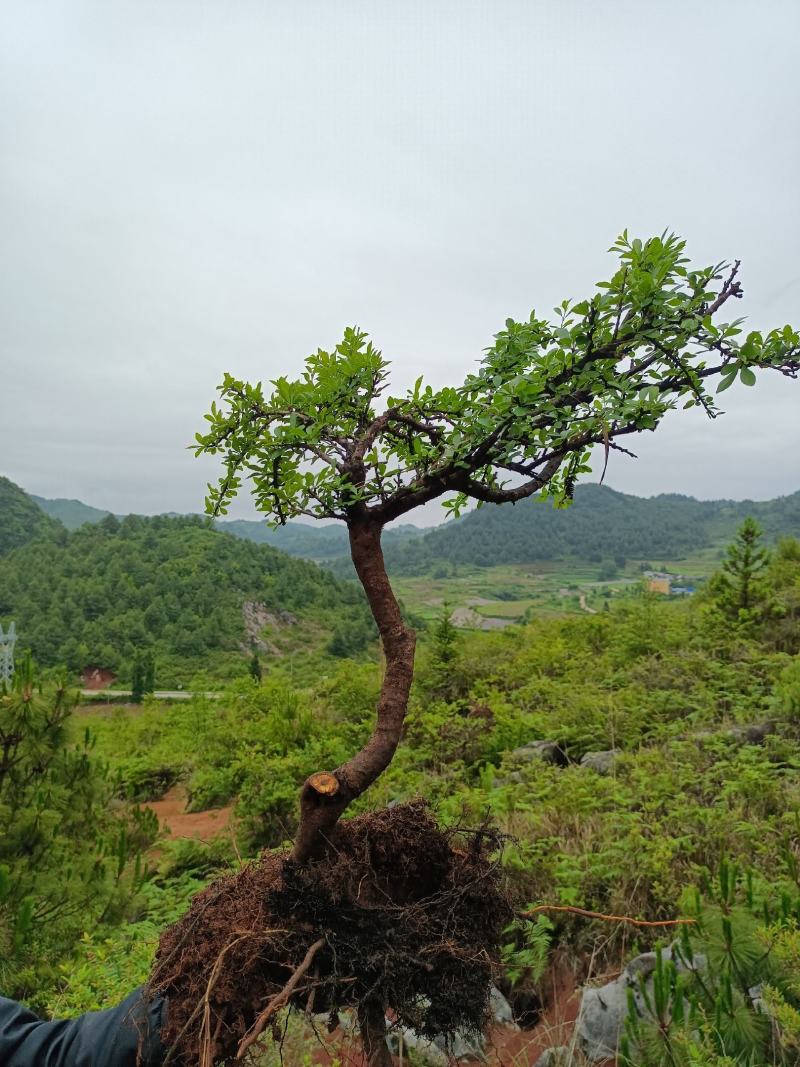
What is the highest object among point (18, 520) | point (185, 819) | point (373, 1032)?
point (18, 520)

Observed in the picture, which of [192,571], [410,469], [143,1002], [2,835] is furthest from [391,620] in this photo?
[192,571]

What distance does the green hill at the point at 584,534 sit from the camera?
119m

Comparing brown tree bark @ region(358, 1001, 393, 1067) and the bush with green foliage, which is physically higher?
brown tree bark @ region(358, 1001, 393, 1067)

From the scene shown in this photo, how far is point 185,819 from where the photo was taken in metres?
8.83

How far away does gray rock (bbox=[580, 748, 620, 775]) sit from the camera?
5.81 m

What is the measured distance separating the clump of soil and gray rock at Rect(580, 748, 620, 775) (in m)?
4.21

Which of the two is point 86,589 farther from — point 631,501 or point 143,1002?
point 631,501

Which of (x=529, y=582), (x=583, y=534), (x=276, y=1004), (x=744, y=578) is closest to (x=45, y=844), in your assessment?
(x=276, y=1004)

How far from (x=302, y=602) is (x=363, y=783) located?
2091 inches

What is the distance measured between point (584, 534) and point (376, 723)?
429 feet

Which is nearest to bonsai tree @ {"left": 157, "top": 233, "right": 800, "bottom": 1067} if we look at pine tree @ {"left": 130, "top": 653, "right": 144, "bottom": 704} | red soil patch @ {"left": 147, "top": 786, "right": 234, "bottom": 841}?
red soil patch @ {"left": 147, "top": 786, "right": 234, "bottom": 841}

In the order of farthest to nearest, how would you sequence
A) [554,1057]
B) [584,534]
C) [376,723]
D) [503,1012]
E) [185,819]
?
[584,534]
[185,819]
[503,1012]
[554,1057]
[376,723]

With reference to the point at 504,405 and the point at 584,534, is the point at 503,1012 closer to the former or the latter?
the point at 504,405

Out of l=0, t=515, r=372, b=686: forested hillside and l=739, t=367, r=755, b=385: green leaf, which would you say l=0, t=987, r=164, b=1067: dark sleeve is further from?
l=0, t=515, r=372, b=686: forested hillside
